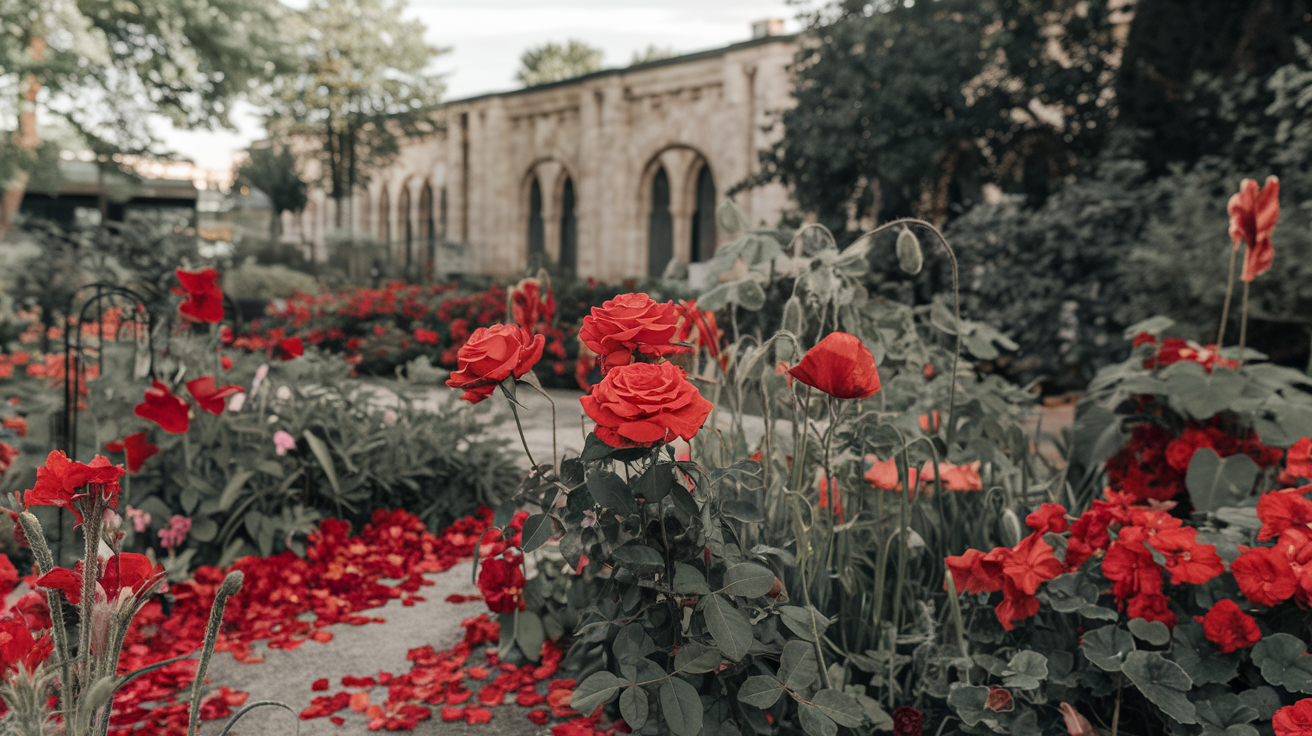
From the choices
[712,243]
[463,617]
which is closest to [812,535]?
[463,617]

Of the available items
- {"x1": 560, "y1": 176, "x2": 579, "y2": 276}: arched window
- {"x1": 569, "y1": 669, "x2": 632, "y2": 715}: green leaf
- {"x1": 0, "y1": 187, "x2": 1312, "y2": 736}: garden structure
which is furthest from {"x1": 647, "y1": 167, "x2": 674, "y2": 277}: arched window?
{"x1": 569, "y1": 669, "x2": 632, "y2": 715}: green leaf

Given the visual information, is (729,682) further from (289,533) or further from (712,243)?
(712,243)

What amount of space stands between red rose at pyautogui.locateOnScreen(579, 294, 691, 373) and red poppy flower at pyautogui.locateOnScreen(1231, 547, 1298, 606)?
1242 mm

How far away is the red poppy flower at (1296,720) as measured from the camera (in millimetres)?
1354

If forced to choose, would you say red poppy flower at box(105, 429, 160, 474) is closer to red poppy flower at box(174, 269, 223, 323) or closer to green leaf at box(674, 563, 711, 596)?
red poppy flower at box(174, 269, 223, 323)

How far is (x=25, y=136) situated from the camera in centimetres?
1354

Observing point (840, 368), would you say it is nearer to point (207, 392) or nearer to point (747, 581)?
point (747, 581)

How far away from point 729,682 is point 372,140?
69.3ft

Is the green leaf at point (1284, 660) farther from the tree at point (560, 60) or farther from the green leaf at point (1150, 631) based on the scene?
the tree at point (560, 60)

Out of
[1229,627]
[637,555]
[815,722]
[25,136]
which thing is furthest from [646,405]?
[25,136]

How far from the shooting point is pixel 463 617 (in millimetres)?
2658

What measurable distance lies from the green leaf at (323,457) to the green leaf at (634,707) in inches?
79.7

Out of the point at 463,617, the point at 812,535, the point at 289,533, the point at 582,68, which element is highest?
the point at 582,68

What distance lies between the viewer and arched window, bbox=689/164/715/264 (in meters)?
16.7
